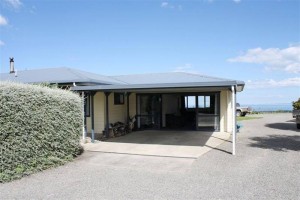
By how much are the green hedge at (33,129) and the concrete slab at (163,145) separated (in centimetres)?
214

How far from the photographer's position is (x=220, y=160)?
7754mm

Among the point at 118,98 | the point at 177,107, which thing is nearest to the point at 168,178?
the point at 118,98

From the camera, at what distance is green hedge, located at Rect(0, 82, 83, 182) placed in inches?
240

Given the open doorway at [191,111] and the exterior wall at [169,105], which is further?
the exterior wall at [169,105]

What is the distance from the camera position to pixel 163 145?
10.4 meters

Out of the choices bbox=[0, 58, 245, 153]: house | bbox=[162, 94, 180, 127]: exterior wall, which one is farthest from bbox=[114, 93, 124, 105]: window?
bbox=[162, 94, 180, 127]: exterior wall

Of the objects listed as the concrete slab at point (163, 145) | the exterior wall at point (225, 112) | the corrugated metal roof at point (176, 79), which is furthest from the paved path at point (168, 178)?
the exterior wall at point (225, 112)

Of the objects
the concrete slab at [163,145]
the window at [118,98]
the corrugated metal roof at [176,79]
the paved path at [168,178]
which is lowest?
the paved path at [168,178]

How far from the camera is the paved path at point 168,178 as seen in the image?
5016 mm

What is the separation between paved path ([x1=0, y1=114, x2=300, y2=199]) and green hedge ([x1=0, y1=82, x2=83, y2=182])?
0.37 meters

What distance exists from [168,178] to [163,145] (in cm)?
434

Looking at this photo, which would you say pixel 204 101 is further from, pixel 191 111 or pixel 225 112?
pixel 191 111

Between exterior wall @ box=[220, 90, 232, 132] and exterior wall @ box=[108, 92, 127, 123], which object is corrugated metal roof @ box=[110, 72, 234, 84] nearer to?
exterior wall @ box=[220, 90, 232, 132]

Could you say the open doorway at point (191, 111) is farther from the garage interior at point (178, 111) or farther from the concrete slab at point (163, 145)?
the concrete slab at point (163, 145)
